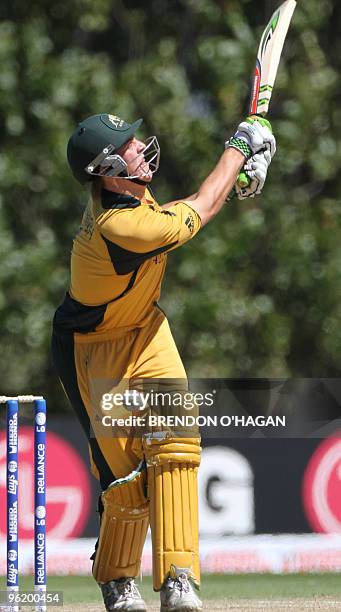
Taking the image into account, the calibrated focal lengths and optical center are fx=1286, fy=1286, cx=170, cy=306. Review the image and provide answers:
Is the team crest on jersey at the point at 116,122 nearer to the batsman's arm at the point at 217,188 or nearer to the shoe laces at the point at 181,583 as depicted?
the batsman's arm at the point at 217,188

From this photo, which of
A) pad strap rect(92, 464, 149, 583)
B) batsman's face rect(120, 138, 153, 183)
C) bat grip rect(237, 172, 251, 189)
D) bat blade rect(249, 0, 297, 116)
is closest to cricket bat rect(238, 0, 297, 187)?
bat blade rect(249, 0, 297, 116)

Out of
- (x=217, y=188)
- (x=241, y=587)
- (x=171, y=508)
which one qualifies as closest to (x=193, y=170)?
(x=241, y=587)

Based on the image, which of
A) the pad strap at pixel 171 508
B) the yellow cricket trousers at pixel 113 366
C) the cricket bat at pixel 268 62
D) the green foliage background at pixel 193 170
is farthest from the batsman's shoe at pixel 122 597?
Result: the green foliage background at pixel 193 170

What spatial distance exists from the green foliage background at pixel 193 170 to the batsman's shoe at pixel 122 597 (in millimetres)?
6933

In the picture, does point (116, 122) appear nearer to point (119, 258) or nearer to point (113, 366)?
point (119, 258)

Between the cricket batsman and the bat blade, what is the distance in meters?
0.10

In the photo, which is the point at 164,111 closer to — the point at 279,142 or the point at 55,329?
the point at 279,142

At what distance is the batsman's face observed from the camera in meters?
4.18

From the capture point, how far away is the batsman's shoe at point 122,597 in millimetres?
4234

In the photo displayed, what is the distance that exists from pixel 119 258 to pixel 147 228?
0.15m

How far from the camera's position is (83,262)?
13.6ft

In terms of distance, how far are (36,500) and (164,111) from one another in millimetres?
7057

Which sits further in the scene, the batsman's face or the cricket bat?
the cricket bat

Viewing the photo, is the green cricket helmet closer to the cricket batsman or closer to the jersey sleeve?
the cricket batsman
